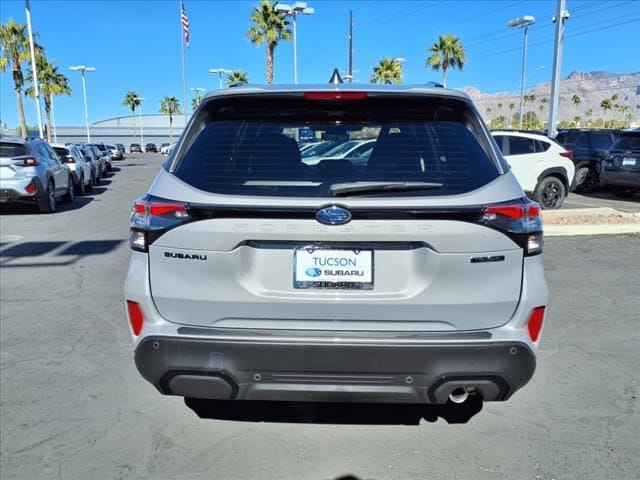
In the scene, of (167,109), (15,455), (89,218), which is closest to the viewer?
(15,455)

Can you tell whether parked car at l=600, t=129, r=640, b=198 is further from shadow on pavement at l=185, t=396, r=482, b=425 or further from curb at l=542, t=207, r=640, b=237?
shadow on pavement at l=185, t=396, r=482, b=425

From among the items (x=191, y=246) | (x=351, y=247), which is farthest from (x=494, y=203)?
(x=191, y=246)

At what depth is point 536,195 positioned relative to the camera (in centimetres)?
1254

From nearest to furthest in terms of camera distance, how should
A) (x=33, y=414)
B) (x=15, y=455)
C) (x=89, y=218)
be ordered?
(x=15, y=455) < (x=33, y=414) < (x=89, y=218)

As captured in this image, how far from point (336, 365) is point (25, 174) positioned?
1136 cm

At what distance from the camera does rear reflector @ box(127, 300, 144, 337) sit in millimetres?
2672

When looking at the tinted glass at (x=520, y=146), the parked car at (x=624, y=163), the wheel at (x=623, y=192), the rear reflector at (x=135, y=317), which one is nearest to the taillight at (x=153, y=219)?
the rear reflector at (x=135, y=317)

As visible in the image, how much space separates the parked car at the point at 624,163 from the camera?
46.5 ft

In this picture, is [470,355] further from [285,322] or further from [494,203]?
[285,322]

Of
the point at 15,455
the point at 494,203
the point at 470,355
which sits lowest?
the point at 15,455

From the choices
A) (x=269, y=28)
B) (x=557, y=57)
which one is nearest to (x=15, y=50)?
(x=269, y=28)

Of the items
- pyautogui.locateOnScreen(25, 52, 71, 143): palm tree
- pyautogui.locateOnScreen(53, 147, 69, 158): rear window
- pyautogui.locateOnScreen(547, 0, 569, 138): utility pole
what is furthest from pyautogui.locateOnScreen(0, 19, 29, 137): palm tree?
pyautogui.locateOnScreen(547, 0, 569, 138): utility pole

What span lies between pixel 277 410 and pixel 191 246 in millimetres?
1512

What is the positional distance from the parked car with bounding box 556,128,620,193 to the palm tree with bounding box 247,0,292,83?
21910 millimetres
